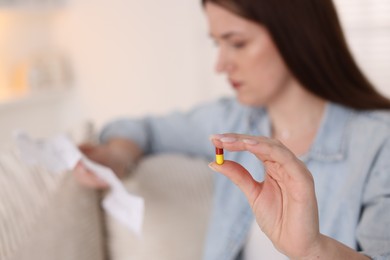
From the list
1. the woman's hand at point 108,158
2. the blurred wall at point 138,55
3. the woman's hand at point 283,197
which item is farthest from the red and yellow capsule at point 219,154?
the blurred wall at point 138,55

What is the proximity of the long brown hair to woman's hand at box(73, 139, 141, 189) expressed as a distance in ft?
1.37

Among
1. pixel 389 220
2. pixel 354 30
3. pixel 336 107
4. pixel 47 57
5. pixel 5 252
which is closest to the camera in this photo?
pixel 389 220

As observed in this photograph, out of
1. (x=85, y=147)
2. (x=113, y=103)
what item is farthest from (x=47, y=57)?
(x=85, y=147)

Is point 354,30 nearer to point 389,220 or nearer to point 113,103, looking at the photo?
point 113,103

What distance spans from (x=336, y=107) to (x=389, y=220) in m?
0.31

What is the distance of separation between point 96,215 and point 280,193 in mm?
597

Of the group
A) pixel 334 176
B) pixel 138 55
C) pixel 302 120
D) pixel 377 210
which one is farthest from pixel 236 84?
pixel 138 55

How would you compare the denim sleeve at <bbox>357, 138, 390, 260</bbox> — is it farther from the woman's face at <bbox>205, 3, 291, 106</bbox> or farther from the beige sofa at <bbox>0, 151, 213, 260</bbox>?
the beige sofa at <bbox>0, 151, 213, 260</bbox>

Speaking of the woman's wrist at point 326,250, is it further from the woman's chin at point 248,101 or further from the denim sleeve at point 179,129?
the denim sleeve at point 179,129

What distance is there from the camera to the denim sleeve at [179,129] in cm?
127

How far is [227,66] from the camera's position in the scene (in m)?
1.09

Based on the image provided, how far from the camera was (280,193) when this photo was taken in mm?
659

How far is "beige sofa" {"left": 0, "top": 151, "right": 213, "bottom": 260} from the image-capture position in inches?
39.1

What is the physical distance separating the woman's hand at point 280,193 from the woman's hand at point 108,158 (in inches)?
18.8
